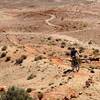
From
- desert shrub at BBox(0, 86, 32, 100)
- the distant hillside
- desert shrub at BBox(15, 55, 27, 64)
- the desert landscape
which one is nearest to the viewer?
desert shrub at BBox(0, 86, 32, 100)

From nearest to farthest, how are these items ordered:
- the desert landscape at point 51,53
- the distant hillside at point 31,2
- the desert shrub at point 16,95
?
the desert shrub at point 16,95, the desert landscape at point 51,53, the distant hillside at point 31,2

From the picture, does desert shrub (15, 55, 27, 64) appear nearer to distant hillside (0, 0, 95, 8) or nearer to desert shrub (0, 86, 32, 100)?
desert shrub (0, 86, 32, 100)

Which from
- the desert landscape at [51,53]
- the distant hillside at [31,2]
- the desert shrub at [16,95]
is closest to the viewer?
the desert shrub at [16,95]

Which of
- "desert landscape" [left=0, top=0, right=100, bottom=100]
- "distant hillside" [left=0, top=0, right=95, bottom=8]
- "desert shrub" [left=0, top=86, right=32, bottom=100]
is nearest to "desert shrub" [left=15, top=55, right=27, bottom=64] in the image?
"desert landscape" [left=0, top=0, right=100, bottom=100]

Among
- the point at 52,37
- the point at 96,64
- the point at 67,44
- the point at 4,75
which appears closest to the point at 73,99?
the point at 96,64

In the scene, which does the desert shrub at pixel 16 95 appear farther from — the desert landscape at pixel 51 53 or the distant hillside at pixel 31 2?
the distant hillside at pixel 31 2

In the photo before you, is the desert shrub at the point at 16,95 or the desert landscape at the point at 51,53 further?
the desert landscape at the point at 51,53

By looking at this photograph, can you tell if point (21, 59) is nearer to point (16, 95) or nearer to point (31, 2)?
point (16, 95)

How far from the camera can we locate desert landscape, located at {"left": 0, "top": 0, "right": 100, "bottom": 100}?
24.2 metres

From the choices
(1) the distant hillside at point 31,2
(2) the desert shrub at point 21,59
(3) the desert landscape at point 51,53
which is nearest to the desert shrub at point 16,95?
(3) the desert landscape at point 51,53

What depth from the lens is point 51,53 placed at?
4038 centimetres

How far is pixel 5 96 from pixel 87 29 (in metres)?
44.0

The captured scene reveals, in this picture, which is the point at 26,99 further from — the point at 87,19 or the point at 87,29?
the point at 87,19

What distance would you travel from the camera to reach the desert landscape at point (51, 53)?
24.2 metres
